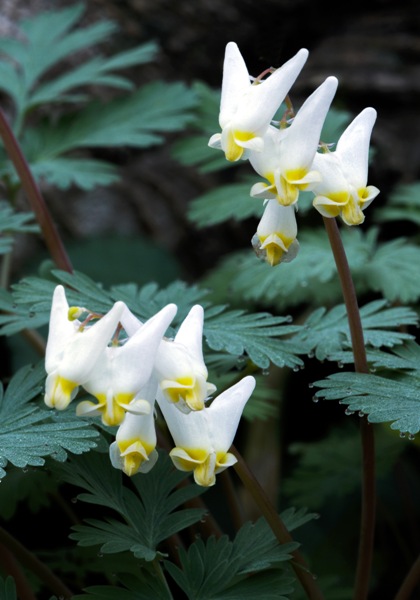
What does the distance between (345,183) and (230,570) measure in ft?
1.90

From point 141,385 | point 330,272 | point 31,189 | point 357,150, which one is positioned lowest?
point 330,272

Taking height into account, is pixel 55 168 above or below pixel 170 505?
above

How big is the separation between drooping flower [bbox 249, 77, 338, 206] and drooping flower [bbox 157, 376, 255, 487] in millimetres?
290

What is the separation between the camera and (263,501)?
115 centimetres

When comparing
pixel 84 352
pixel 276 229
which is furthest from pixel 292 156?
pixel 84 352

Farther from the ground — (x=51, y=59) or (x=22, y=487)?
(x=51, y=59)

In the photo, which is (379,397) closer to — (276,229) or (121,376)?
(276,229)

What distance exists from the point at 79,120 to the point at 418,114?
4.89 feet

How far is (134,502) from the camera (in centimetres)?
119

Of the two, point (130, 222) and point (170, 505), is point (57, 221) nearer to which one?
point (130, 222)

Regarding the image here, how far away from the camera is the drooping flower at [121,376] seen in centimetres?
94

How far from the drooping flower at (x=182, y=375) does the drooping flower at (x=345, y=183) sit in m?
0.28

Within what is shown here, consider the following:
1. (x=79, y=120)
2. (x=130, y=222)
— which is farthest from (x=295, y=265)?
(x=130, y=222)

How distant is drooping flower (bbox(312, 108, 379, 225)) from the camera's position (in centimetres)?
105
